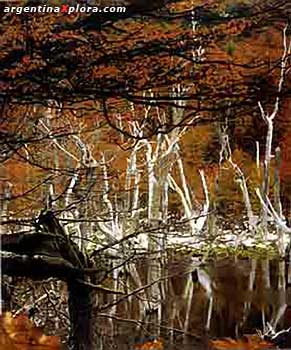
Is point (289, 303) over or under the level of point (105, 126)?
under

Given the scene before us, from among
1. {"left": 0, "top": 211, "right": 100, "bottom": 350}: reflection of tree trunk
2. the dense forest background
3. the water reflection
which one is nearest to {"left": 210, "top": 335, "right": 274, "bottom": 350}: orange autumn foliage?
the water reflection

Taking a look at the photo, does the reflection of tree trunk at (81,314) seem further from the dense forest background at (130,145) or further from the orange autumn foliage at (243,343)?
the orange autumn foliage at (243,343)

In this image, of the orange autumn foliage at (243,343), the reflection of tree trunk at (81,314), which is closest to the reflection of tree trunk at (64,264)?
the reflection of tree trunk at (81,314)

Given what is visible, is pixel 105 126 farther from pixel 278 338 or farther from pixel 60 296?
pixel 278 338

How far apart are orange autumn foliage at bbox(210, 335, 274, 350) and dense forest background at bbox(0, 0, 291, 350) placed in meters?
0.16

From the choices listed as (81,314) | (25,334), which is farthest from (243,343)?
(25,334)

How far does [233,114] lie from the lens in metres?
1.81

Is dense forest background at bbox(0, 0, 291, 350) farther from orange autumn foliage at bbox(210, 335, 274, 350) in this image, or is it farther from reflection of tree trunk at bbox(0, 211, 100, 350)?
orange autumn foliage at bbox(210, 335, 274, 350)

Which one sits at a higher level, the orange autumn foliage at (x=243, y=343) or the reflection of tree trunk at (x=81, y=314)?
the reflection of tree trunk at (x=81, y=314)

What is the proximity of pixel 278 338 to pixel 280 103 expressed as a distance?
550mm

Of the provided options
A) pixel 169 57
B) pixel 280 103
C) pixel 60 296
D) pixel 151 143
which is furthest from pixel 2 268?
pixel 280 103

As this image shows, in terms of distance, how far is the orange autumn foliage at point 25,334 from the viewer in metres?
1.73

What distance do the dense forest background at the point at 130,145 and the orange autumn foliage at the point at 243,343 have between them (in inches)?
6.2

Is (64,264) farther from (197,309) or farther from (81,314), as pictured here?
(197,309)
